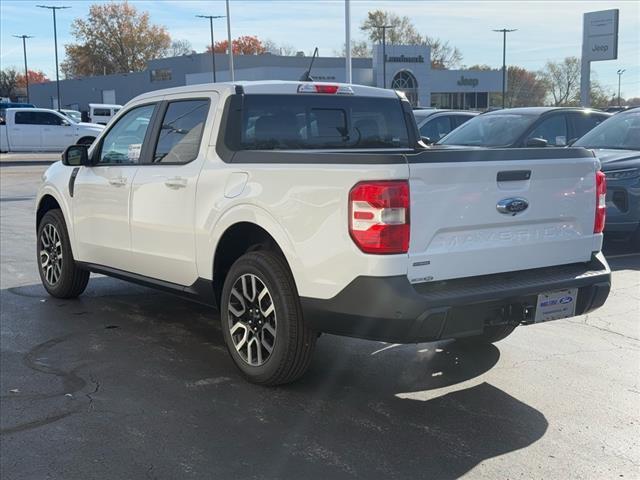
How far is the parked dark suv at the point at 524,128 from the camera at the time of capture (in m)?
10.0

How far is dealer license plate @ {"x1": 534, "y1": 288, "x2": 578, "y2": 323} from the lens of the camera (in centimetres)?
416

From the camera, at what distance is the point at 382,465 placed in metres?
3.48

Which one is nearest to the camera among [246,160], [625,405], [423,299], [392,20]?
[423,299]

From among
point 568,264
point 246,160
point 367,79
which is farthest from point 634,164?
point 367,79

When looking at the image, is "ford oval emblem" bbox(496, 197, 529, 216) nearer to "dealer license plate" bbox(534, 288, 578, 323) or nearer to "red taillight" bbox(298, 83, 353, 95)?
"dealer license plate" bbox(534, 288, 578, 323)

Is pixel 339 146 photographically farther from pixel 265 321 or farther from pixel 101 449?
pixel 101 449

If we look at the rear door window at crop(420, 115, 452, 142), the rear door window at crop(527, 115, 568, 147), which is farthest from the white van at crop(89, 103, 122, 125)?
the rear door window at crop(527, 115, 568, 147)

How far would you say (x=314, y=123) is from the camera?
5383 millimetres

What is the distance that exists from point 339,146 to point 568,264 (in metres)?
1.93

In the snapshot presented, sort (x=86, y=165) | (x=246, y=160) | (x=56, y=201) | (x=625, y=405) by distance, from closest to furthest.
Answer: (x=625, y=405) → (x=246, y=160) → (x=86, y=165) → (x=56, y=201)

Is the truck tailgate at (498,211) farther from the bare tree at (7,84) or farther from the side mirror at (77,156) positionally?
the bare tree at (7,84)

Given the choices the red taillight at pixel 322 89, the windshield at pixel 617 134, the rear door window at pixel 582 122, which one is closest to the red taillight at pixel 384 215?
the red taillight at pixel 322 89

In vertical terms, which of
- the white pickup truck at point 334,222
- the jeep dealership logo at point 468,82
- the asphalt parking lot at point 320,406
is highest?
the jeep dealership logo at point 468,82

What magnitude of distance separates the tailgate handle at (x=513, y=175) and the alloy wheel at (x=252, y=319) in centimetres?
157
